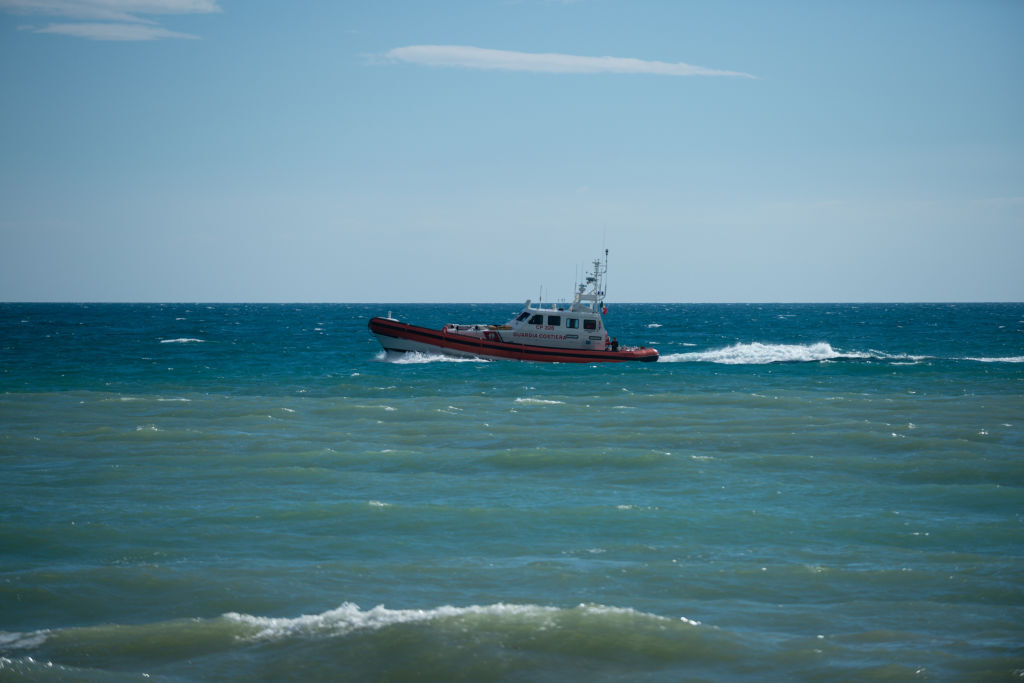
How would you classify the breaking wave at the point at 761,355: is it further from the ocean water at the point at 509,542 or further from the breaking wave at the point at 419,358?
the ocean water at the point at 509,542

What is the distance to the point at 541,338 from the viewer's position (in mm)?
36094

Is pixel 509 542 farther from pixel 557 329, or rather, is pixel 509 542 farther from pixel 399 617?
pixel 557 329

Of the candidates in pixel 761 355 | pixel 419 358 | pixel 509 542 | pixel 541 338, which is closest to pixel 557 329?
pixel 541 338

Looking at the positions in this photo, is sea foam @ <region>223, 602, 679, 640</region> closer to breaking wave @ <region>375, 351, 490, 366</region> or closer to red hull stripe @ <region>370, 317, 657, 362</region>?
red hull stripe @ <region>370, 317, 657, 362</region>

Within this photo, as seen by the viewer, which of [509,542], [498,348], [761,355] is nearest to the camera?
[509,542]

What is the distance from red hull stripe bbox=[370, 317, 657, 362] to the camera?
35688mm

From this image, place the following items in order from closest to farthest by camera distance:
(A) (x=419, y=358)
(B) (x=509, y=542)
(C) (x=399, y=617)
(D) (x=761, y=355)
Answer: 1. (C) (x=399, y=617)
2. (B) (x=509, y=542)
3. (A) (x=419, y=358)
4. (D) (x=761, y=355)

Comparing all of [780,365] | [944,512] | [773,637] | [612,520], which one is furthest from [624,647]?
[780,365]

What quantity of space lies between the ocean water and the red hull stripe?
12.4m

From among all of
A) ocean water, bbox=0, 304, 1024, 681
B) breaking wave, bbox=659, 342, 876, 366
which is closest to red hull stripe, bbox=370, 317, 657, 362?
breaking wave, bbox=659, 342, 876, 366

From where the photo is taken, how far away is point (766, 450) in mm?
16438

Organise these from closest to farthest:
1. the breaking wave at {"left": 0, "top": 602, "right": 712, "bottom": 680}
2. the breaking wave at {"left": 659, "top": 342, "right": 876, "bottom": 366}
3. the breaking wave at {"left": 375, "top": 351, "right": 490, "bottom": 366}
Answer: the breaking wave at {"left": 0, "top": 602, "right": 712, "bottom": 680} → the breaking wave at {"left": 375, "top": 351, "right": 490, "bottom": 366} → the breaking wave at {"left": 659, "top": 342, "right": 876, "bottom": 366}

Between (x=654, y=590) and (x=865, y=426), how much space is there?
12.6 meters

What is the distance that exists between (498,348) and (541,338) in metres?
1.84
